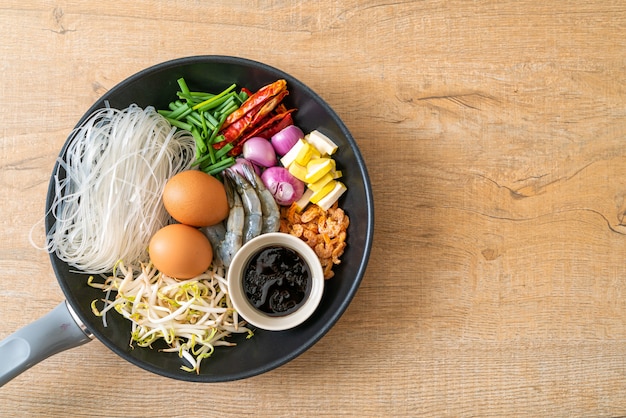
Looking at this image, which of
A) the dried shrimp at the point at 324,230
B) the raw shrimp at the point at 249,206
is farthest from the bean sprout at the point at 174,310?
the dried shrimp at the point at 324,230

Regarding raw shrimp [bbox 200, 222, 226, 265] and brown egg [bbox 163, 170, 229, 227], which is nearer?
brown egg [bbox 163, 170, 229, 227]

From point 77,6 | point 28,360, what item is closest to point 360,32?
point 77,6

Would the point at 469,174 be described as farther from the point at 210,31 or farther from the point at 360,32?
the point at 210,31

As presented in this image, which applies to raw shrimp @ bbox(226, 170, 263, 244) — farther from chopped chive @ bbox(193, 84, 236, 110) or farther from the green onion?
chopped chive @ bbox(193, 84, 236, 110)

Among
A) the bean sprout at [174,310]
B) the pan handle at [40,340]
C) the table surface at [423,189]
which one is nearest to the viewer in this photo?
the pan handle at [40,340]

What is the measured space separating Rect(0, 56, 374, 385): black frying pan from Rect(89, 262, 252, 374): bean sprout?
4 cm

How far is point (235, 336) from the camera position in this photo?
5.33ft

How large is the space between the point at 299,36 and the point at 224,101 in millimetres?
335

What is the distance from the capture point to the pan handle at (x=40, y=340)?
55.4 inches

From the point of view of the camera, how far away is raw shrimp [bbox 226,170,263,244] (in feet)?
5.14

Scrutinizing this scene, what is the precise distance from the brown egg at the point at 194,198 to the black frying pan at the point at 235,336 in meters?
0.29

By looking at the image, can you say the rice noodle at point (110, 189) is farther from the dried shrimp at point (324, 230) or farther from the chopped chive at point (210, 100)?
the dried shrimp at point (324, 230)

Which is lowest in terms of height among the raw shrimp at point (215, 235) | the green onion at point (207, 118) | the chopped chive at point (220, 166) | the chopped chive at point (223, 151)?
the raw shrimp at point (215, 235)

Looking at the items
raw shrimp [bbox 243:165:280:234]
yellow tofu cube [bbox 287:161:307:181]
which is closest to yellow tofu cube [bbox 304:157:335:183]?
yellow tofu cube [bbox 287:161:307:181]
